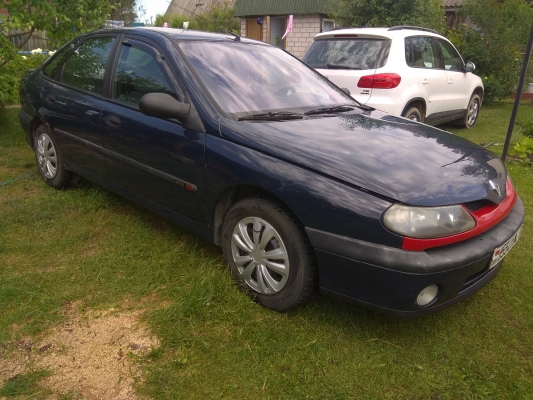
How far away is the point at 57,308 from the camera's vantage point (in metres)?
2.71

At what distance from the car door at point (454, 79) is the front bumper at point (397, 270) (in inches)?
223

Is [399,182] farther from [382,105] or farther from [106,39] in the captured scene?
[382,105]

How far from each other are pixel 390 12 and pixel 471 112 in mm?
3350

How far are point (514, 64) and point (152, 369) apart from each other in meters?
12.5

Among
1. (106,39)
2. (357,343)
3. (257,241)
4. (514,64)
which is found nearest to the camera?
(357,343)

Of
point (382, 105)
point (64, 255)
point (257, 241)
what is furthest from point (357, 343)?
point (382, 105)

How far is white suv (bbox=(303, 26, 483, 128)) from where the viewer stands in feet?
19.4

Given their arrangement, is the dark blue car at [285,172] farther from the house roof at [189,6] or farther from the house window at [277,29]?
the house roof at [189,6]

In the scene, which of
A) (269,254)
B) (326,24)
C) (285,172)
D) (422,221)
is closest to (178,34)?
(285,172)

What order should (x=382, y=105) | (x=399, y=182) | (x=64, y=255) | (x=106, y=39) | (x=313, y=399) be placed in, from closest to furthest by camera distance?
(x=313, y=399), (x=399, y=182), (x=64, y=255), (x=106, y=39), (x=382, y=105)

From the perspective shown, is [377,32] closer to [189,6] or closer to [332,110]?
[332,110]

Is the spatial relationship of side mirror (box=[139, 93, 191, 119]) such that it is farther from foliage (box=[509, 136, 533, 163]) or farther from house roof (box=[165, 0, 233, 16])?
house roof (box=[165, 0, 233, 16])

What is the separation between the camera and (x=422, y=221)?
7.22ft

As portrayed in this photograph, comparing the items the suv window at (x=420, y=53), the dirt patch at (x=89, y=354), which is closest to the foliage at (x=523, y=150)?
the suv window at (x=420, y=53)
